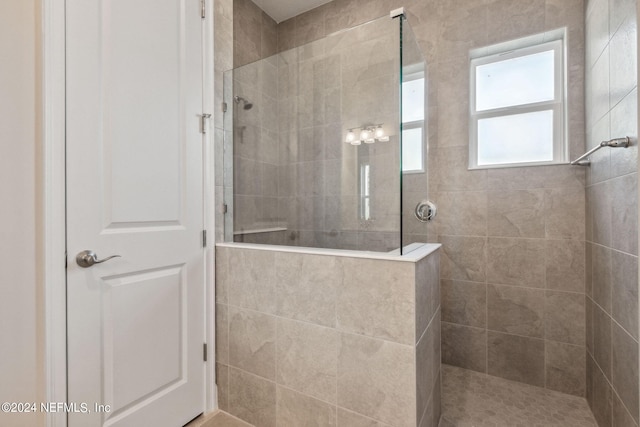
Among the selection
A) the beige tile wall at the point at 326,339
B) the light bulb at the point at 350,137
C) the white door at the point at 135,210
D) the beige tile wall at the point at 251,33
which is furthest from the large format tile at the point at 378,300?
the beige tile wall at the point at 251,33

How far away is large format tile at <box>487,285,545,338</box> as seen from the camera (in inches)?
81.4

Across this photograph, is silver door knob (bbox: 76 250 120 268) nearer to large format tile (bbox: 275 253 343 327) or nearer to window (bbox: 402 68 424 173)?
large format tile (bbox: 275 253 343 327)

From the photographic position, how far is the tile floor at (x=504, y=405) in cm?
170

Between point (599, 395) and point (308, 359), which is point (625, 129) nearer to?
point (599, 395)

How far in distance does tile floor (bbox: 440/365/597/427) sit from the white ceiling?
11.2 ft

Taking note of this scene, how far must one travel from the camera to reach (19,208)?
1.14m

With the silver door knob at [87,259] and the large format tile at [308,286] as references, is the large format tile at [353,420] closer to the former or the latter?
the large format tile at [308,286]

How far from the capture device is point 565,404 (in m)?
1.87

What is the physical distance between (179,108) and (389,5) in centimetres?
207

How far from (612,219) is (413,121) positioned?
3.62 ft

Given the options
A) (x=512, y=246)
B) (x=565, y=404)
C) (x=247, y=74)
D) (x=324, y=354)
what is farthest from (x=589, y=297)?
(x=247, y=74)

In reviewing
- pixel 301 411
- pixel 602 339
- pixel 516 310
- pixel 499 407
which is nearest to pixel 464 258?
pixel 516 310

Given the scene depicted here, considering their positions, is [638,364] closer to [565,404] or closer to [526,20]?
[565,404]

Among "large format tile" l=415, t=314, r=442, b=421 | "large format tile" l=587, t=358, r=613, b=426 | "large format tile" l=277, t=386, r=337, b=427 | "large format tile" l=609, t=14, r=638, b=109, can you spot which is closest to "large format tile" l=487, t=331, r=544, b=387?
"large format tile" l=587, t=358, r=613, b=426
